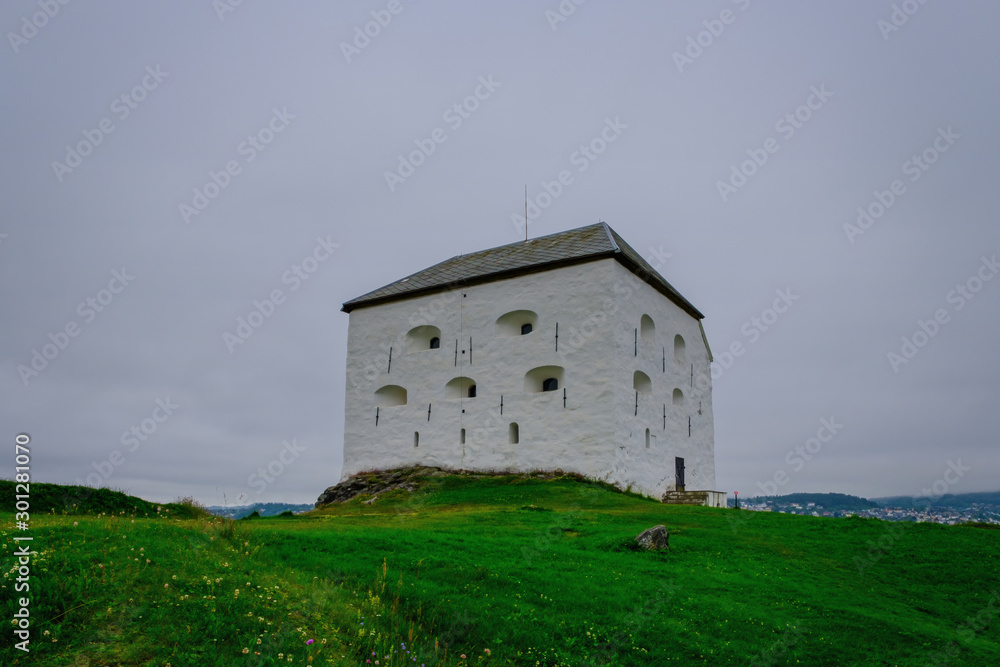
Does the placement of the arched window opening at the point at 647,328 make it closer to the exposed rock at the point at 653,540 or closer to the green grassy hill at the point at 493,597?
the green grassy hill at the point at 493,597

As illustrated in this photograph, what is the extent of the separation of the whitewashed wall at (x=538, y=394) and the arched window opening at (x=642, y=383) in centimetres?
25

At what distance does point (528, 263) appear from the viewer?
926 inches

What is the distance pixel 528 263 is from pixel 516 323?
2070mm

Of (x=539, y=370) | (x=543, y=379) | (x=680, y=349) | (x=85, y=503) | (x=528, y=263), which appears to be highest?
(x=528, y=263)

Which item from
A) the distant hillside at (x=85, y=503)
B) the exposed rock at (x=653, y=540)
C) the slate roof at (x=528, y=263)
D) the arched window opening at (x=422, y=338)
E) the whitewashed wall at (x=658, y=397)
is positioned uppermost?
the slate roof at (x=528, y=263)

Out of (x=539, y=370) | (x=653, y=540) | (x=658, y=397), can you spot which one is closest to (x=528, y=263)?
(x=539, y=370)

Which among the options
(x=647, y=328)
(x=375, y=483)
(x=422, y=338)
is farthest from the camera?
(x=422, y=338)

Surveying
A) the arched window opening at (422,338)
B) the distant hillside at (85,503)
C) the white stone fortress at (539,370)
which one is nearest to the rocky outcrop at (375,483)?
the white stone fortress at (539,370)

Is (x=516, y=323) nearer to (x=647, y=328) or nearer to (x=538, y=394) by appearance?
(x=538, y=394)

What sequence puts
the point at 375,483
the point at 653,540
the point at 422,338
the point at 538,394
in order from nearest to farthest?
the point at 653,540 → the point at 538,394 → the point at 375,483 → the point at 422,338

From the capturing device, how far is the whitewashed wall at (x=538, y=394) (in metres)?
21.2

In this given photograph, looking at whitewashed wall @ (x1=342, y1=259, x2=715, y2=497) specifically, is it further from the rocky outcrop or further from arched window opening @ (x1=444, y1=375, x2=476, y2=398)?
the rocky outcrop

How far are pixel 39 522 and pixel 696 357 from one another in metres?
22.2

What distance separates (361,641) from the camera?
6473 mm
